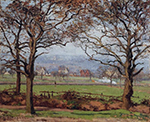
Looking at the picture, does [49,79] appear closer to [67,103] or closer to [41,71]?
[41,71]

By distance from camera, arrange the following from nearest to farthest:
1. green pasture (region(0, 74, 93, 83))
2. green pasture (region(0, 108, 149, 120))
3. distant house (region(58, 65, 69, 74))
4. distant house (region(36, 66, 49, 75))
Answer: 1. green pasture (region(0, 108, 149, 120))
2. green pasture (region(0, 74, 93, 83))
3. distant house (region(36, 66, 49, 75))
4. distant house (region(58, 65, 69, 74))

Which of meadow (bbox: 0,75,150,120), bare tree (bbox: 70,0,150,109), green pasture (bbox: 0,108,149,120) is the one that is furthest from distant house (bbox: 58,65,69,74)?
green pasture (bbox: 0,108,149,120)

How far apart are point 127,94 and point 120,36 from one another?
10.6 ft

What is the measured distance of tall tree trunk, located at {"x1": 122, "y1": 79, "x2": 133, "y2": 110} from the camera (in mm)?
11141

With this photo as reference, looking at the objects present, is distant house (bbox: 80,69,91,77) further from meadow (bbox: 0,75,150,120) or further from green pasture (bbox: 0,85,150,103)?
green pasture (bbox: 0,85,150,103)

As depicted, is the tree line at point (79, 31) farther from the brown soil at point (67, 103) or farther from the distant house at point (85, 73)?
the distant house at point (85, 73)

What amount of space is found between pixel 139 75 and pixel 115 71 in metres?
1.43

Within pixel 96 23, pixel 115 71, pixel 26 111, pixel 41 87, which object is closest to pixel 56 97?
pixel 41 87

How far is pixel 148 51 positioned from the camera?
11.4 metres

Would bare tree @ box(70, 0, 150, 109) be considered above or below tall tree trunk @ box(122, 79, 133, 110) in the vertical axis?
above

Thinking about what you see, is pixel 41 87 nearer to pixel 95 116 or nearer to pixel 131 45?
pixel 95 116

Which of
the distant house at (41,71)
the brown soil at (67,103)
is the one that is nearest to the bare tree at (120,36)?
the brown soil at (67,103)

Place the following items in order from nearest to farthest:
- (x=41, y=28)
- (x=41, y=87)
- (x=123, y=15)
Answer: (x=41, y=28), (x=41, y=87), (x=123, y=15)

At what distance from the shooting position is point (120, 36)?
37.3 feet
